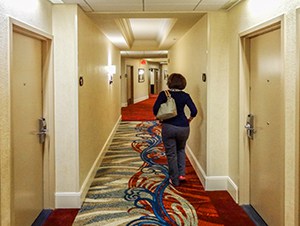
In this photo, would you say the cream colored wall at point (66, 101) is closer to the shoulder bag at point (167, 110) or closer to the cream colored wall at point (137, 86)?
the shoulder bag at point (167, 110)

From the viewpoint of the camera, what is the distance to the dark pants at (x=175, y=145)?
170 inches

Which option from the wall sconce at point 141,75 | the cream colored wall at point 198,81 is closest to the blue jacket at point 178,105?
the cream colored wall at point 198,81

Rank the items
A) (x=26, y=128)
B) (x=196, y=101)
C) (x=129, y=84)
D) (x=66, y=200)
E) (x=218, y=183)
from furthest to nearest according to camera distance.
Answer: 1. (x=129, y=84)
2. (x=196, y=101)
3. (x=218, y=183)
4. (x=66, y=200)
5. (x=26, y=128)

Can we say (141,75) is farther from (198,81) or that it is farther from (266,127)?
(266,127)

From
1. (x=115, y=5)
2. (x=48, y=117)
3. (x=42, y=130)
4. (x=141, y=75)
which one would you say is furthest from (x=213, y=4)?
(x=141, y=75)

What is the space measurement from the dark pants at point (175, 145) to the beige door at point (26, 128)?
167 cm

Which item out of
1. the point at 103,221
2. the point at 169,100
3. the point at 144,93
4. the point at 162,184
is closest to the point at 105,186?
the point at 162,184

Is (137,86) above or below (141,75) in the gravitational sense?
below

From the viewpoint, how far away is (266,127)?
10.5 ft

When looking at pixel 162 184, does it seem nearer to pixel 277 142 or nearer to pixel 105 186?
pixel 105 186

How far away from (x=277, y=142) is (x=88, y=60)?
2719 mm

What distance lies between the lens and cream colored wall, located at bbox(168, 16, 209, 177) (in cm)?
443

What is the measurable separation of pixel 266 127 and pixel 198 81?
75.5 inches

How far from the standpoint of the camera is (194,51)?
5219 millimetres
